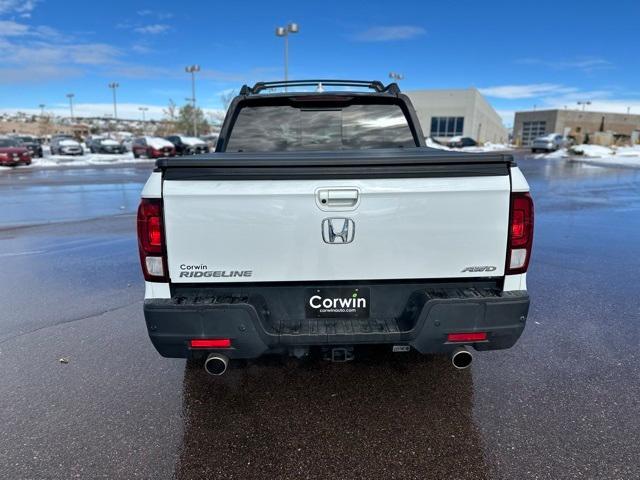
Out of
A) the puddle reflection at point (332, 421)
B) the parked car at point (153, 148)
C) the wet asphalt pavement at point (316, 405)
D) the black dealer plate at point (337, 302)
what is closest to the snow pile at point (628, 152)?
the parked car at point (153, 148)

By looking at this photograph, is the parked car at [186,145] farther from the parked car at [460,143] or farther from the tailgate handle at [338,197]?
the tailgate handle at [338,197]

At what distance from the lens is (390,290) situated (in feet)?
9.00

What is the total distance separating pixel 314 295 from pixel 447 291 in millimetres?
810

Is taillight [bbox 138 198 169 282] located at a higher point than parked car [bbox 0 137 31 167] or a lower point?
higher

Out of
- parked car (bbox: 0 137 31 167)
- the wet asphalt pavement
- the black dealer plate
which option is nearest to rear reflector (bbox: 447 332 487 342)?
the black dealer plate

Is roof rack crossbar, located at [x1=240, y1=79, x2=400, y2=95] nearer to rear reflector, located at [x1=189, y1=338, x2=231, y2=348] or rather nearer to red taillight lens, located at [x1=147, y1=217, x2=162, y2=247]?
red taillight lens, located at [x1=147, y1=217, x2=162, y2=247]

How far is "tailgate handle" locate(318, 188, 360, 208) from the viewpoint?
8.30 feet

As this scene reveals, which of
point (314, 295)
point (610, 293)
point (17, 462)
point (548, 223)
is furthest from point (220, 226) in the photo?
point (548, 223)

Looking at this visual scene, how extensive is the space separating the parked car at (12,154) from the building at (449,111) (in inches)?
2311

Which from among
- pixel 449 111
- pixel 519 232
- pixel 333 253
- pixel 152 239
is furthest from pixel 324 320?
pixel 449 111

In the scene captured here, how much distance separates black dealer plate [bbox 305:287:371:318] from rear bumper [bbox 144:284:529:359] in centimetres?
4

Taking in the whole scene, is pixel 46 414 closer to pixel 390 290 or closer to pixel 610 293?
pixel 390 290

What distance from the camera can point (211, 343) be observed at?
8.63 feet

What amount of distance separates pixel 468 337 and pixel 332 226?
3.48 feet
